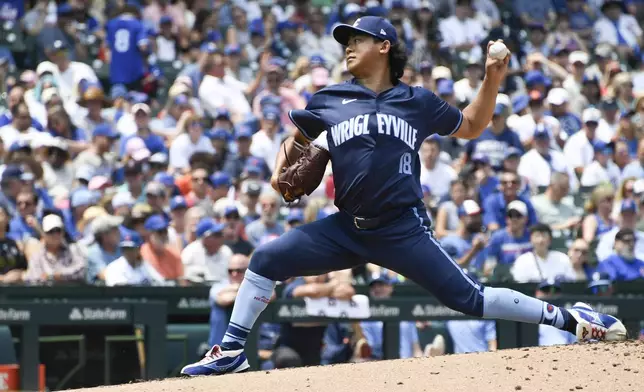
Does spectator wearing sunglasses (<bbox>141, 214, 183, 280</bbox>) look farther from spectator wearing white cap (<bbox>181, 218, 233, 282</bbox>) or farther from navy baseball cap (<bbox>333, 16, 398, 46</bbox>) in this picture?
navy baseball cap (<bbox>333, 16, 398, 46</bbox>)

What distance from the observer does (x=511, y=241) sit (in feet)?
34.6

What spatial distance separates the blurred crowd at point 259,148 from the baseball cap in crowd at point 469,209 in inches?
0.7

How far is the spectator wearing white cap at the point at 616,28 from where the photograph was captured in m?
17.2

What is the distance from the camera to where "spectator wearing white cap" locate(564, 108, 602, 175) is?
1338cm

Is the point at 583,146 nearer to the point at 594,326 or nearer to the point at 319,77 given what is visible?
the point at 319,77

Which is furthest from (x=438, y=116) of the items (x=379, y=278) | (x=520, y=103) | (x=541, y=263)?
(x=520, y=103)

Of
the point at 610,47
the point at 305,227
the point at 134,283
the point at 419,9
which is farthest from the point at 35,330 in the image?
the point at 610,47

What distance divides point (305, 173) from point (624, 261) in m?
5.65


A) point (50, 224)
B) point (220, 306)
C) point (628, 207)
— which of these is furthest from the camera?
point (628, 207)

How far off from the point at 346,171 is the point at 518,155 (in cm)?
691

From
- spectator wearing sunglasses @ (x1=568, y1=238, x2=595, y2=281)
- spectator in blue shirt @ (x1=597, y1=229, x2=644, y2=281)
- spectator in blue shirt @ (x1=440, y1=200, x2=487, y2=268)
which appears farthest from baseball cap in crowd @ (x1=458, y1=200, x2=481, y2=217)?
spectator in blue shirt @ (x1=597, y1=229, x2=644, y2=281)

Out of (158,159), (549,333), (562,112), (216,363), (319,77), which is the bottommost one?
(216,363)

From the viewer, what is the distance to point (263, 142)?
12359 millimetres

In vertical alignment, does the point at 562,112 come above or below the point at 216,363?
above
